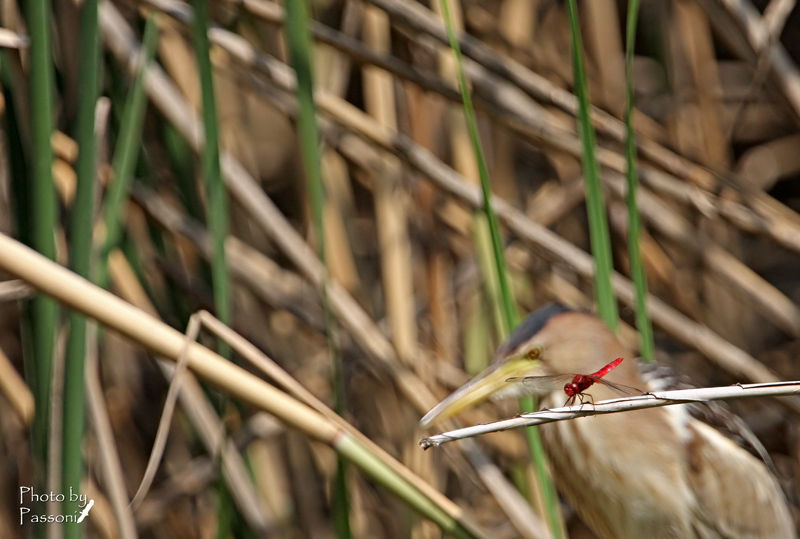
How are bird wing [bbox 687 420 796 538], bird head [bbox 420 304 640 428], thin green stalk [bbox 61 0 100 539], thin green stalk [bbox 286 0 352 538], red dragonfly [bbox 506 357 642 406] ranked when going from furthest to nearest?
1. bird wing [bbox 687 420 796 538]
2. bird head [bbox 420 304 640 428]
3. red dragonfly [bbox 506 357 642 406]
4. thin green stalk [bbox 286 0 352 538]
5. thin green stalk [bbox 61 0 100 539]

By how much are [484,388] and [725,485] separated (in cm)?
44

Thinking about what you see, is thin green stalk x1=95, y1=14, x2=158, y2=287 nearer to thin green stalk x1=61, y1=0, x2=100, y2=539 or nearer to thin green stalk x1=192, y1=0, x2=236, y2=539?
thin green stalk x1=192, y1=0, x2=236, y2=539

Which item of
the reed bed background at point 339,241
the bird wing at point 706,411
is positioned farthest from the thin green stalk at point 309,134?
the bird wing at point 706,411

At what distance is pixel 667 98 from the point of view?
98.7 inches

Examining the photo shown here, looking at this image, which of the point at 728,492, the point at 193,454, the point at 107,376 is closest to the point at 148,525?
the point at 193,454

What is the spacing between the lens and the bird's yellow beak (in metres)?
1.17

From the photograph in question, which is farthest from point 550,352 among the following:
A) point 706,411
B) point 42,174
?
point 42,174

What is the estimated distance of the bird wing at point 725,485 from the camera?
Result: 1.36 metres

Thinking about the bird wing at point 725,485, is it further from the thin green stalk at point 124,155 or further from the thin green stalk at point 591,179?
the thin green stalk at point 124,155

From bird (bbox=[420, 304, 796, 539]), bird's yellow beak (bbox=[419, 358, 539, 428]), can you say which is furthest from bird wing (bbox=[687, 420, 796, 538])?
bird's yellow beak (bbox=[419, 358, 539, 428])

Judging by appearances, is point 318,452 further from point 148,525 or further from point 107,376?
point 107,376

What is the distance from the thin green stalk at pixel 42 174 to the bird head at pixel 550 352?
0.56 meters

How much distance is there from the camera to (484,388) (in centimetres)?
122

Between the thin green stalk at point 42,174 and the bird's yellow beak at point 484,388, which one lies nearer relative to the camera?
the thin green stalk at point 42,174
